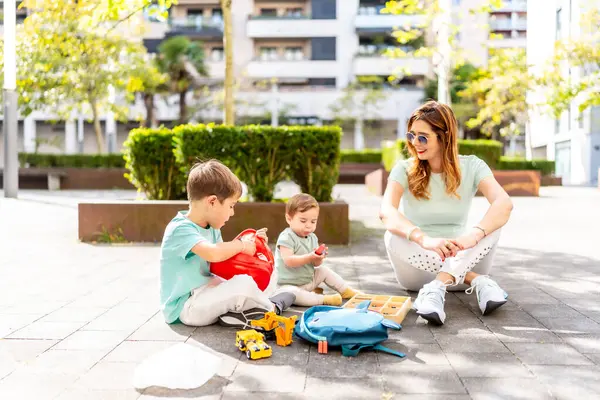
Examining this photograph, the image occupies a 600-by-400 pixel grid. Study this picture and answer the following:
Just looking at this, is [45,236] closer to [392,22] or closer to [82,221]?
[82,221]

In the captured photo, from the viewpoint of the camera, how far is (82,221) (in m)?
8.68

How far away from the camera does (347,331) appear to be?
350 cm

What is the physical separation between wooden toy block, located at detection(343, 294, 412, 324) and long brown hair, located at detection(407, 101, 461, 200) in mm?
775

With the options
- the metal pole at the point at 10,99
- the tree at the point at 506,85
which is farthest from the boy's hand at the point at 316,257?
the tree at the point at 506,85

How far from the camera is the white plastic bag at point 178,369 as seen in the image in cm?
299

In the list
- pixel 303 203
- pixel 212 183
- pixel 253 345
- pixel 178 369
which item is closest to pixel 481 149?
pixel 303 203

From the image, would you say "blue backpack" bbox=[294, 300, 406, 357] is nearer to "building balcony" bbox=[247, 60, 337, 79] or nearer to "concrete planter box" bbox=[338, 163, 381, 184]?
"concrete planter box" bbox=[338, 163, 381, 184]

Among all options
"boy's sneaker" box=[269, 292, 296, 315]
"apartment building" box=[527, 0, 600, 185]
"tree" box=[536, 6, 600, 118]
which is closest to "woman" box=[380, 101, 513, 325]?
"boy's sneaker" box=[269, 292, 296, 315]

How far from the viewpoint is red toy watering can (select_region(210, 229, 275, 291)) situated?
159 inches

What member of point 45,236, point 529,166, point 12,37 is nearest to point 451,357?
point 45,236

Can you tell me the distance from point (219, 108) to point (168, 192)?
34038 millimetres

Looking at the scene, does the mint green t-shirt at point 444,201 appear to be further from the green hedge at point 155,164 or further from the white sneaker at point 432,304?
the green hedge at point 155,164

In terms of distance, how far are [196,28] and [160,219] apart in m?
40.7

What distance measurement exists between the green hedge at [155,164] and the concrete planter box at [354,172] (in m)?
20.4
